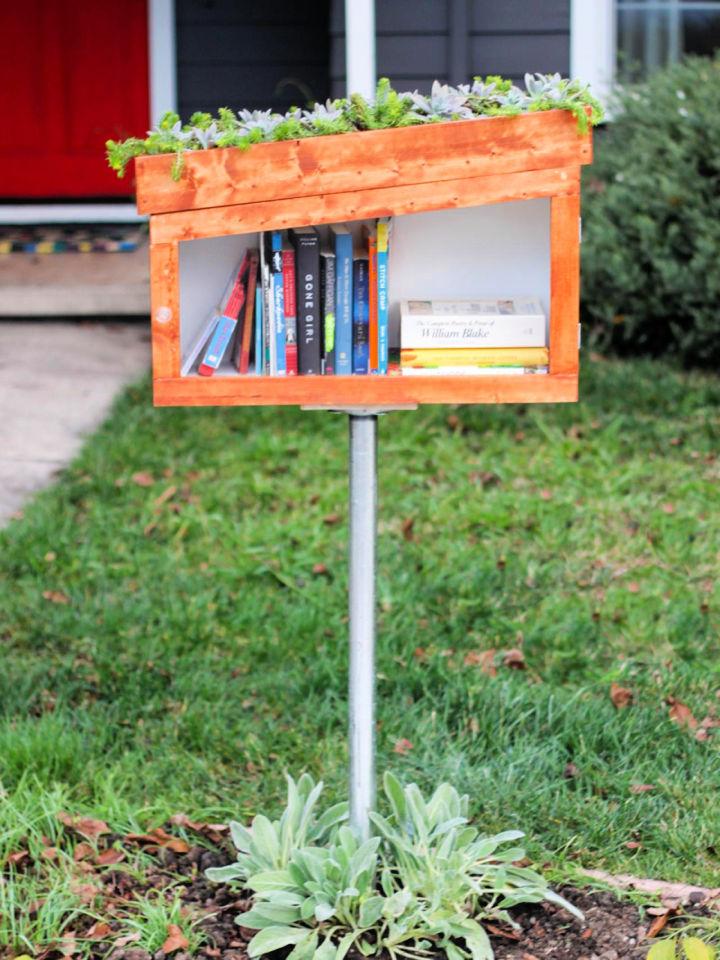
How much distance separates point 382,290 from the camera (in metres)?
2.44

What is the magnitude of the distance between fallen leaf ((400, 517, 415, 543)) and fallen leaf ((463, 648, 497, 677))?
82cm

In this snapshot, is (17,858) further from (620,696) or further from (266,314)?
(620,696)

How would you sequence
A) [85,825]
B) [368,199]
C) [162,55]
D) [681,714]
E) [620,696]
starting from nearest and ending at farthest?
[368,199], [85,825], [681,714], [620,696], [162,55]

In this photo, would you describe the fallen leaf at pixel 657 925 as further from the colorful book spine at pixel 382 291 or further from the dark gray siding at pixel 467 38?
the dark gray siding at pixel 467 38

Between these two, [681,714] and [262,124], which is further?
[681,714]

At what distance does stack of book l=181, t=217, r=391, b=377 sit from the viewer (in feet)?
8.05

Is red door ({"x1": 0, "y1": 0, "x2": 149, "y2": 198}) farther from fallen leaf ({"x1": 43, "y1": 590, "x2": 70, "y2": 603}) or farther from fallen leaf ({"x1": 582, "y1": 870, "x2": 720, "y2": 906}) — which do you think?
fallen leaf ({"x1": 582, "y1": 870, "x2": 720, "y2": 906})

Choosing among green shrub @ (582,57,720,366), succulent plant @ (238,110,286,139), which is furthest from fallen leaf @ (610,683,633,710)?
green shrub @ (582,57,720,366)

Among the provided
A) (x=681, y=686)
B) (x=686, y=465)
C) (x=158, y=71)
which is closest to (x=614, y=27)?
(x=158, y=71)

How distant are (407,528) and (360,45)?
348 centimetres

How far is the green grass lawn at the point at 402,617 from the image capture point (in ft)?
10.3

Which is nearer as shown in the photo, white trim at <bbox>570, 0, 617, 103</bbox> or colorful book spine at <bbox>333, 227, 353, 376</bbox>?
colorful book spine at <bbox>333, 227, 353, 376</bbox>

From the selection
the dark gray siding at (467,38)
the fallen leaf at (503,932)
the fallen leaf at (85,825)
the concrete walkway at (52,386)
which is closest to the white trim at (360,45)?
the dark gray siding at (467,38)

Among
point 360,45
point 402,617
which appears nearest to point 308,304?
point 402,617
